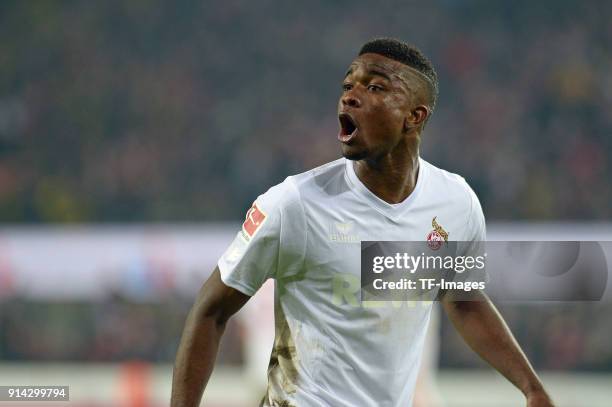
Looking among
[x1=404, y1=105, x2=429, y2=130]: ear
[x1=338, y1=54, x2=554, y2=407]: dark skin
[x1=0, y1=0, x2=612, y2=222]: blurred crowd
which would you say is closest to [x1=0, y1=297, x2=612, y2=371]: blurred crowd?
[x1=0, y1=0, x2=612, y2=222]: blurred crowd

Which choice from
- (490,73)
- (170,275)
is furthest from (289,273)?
(490,73)

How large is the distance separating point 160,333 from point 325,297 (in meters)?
7.25

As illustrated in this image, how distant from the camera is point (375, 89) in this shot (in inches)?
124

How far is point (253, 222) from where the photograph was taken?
3.09 meters

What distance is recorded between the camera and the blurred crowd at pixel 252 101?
38.7 ft

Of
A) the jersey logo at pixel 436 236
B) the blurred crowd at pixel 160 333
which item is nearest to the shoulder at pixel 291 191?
the jersey logo at pixel 436 236

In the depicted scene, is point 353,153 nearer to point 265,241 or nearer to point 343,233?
point 343,233

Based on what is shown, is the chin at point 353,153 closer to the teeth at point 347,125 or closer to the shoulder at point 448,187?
the teeth at point 347,125

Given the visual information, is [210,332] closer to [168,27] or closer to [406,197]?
[406,197]

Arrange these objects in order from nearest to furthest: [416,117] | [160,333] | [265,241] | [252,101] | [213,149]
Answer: [265,241] < [416,117] < [160,333] < [213,149] < [252,101]

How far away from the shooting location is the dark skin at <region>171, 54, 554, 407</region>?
10.0ft

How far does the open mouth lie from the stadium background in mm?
5303

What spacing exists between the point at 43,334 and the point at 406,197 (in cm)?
742

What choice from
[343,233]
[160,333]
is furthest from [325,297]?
[160,333]
